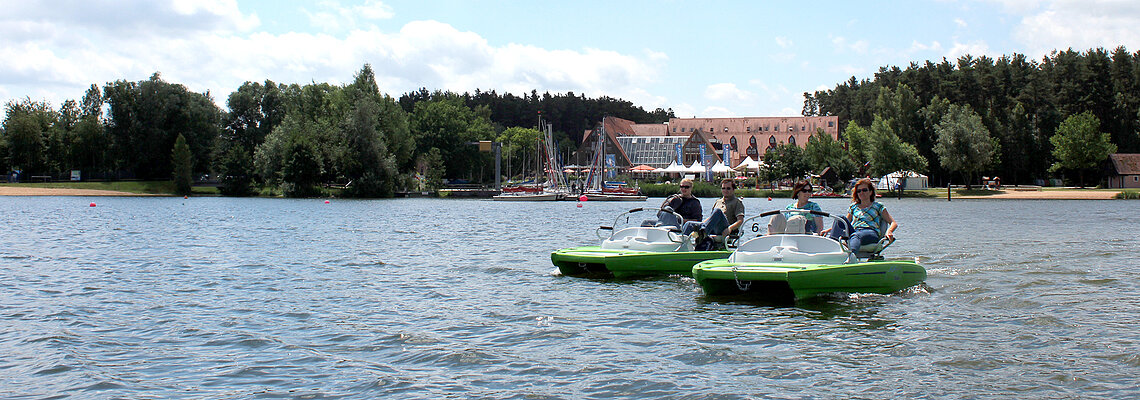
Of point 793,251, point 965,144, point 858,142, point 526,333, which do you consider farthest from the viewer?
point 858,142

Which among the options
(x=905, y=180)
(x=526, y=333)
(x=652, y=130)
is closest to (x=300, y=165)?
(x=905, y=180)

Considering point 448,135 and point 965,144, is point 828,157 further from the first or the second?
point 448,135

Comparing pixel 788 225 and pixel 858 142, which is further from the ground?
pixel 858 142

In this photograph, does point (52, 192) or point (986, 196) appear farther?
point (52, 192)

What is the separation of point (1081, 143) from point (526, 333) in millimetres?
89617

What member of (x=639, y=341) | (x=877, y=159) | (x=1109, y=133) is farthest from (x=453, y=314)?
(x=1109, y=133)

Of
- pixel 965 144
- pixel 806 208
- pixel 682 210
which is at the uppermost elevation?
pixel 965 144

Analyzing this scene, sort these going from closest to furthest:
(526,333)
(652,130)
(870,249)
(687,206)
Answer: (526,333) < (870,249) < (687,206) < (652,130)

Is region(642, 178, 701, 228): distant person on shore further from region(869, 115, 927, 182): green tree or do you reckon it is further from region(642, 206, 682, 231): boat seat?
region(869, 115, 927, 182): green tree

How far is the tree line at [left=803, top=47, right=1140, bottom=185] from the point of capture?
294 ft

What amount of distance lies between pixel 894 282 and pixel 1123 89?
94.1 meters

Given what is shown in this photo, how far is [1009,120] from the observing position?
97.6m

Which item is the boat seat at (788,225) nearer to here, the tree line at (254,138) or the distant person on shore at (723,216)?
the distant person on shore at (723,216)

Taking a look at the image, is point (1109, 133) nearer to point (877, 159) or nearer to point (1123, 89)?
point (1123, 89)
